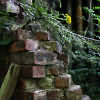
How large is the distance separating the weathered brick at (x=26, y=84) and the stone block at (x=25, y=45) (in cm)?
24

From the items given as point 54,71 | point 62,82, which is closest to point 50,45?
point 54,71

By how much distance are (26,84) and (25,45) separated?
300 mm

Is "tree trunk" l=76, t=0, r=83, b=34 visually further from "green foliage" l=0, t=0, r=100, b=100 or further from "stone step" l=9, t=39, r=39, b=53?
"stone step" l=9, t=39, r=39, b=53

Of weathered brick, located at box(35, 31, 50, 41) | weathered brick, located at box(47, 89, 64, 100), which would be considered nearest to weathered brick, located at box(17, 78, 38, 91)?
weathered brick, located at box(47, 89, 64, 100)

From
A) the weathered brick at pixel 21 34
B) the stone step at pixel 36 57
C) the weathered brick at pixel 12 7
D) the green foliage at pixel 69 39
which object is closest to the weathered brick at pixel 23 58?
the stone step at pixel 36 57

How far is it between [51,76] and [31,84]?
0.61 ft

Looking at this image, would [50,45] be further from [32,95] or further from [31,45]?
[32,95]

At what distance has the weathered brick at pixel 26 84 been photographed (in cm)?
118

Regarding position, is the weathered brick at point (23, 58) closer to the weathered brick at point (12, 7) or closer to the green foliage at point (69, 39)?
the green foliage at point (69, 39)

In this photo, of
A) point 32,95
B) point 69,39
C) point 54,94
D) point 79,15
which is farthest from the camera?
point 79,15

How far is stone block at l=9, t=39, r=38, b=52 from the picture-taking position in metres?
1.18

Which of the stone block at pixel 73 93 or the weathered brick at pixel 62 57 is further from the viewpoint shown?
the weathered brick at pixel 62 57

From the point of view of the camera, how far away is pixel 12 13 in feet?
4.20

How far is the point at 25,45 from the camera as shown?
118 cm
